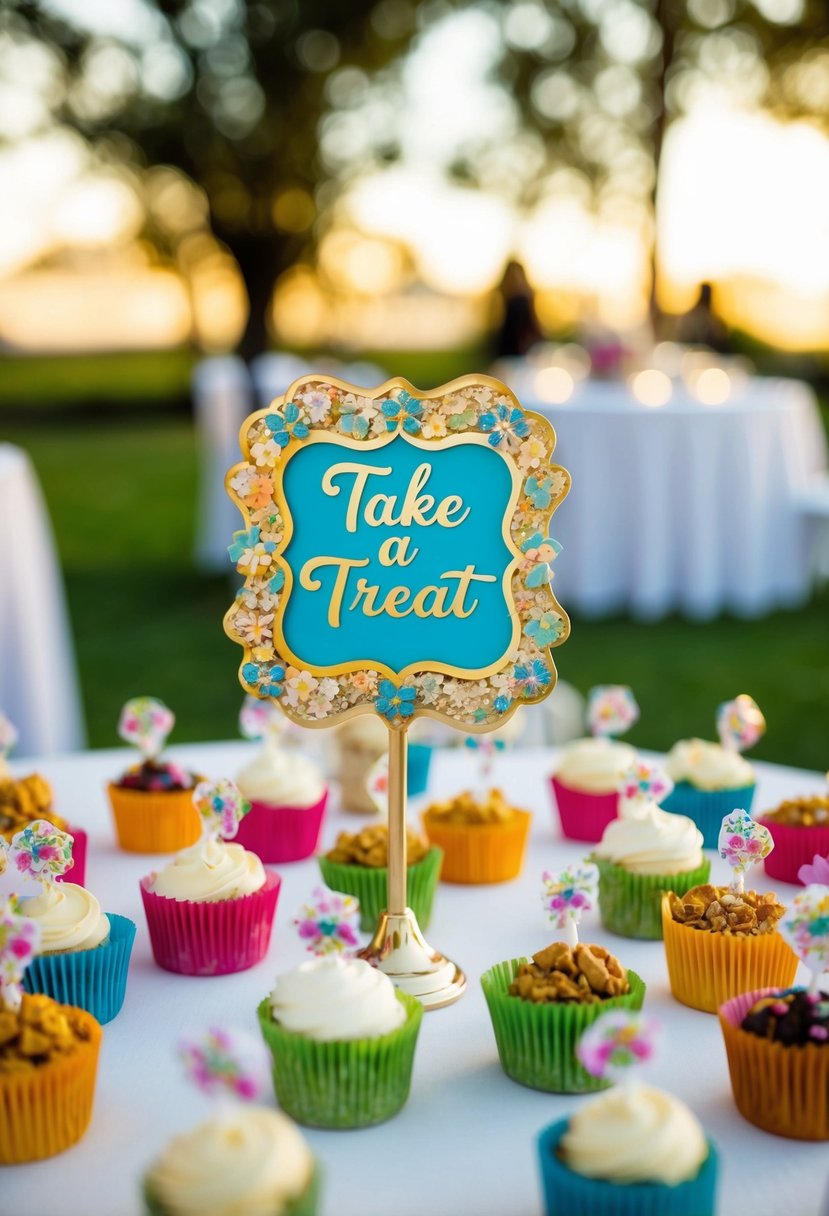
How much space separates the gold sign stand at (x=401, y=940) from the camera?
165cm

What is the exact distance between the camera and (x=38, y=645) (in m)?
4.63

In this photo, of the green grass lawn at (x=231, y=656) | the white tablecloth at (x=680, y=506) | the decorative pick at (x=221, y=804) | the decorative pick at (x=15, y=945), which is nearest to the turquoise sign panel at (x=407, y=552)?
the decorative pick at (x=221, y=804)

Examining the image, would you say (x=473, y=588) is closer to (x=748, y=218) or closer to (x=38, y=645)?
(x=38, y=645)

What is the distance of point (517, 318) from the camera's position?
11.0 m

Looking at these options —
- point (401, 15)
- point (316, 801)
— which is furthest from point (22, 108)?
point (316, 801)

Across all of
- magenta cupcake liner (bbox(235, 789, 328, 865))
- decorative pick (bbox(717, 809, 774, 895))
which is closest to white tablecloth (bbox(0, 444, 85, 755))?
magenta cupcake liner (bbox(235, 789, 328, 865))

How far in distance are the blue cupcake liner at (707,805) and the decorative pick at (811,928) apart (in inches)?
34.6

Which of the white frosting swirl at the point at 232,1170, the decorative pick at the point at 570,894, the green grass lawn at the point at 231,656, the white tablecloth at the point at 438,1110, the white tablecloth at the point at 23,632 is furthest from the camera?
the green grass lawn at the point at 231,656

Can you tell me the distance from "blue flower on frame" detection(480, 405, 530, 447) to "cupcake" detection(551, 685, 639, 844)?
783mm

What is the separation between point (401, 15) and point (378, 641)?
56.8 feet

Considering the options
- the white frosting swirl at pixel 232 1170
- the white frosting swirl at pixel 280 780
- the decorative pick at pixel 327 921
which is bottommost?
the white frosting swirl at pixel 280 780

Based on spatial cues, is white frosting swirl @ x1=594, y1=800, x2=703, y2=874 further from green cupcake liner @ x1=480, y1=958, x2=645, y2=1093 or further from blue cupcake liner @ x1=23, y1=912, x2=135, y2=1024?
blue cupcake liner @ x1=23, y1=912, x2=135, y2=1024

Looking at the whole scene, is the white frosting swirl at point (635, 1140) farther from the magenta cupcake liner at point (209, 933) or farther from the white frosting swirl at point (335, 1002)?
the magenta cupcake liner at point (209, 933)

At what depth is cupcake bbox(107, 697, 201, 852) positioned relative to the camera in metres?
2.20
